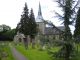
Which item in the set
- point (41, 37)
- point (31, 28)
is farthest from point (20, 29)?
point (41, 37)

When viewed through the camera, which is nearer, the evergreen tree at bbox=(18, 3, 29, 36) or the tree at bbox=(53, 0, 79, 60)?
the tree at bbox=(53, 0, 79, 60)

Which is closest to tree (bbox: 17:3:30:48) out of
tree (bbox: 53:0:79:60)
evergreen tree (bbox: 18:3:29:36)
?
evergreen tree (bbox: 18:3:29:36)

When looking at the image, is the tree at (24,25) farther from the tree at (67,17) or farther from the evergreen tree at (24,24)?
the tree at (67,17)

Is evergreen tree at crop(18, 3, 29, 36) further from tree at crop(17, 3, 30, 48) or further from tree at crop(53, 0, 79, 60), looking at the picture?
tree at crop(53, 0, 79, 60)

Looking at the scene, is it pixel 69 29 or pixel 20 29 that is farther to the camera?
pixel 20 29

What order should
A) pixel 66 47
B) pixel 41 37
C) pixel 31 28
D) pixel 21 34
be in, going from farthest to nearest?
1. pixel 31 28
2. pixel 21 34
3. pixel 41 37
4. pixel 66 47

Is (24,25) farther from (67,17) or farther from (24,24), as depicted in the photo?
(67,17)

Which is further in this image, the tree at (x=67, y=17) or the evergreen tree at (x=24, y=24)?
the evergreen tree at (x=24, y=24)

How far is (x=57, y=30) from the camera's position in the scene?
13594 mm

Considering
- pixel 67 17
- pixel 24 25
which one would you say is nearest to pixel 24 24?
pixel 24 25

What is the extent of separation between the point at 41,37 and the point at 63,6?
2.13 meters

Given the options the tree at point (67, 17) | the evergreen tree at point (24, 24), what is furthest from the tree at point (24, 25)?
the tree at point (67, 17)

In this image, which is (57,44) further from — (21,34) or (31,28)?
(31,28)

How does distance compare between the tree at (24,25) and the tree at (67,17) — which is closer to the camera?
the tree at (67,17)
